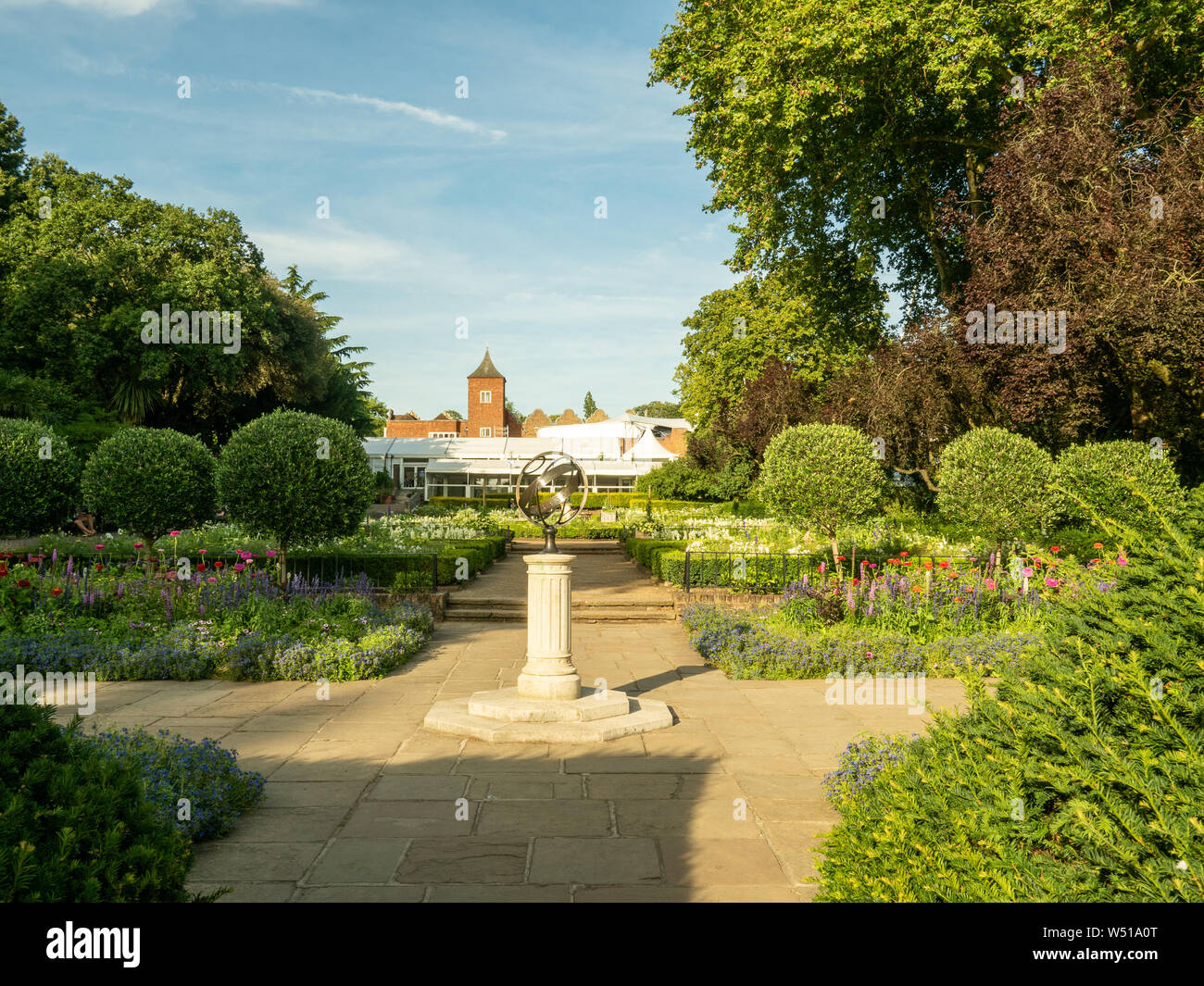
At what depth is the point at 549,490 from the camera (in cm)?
725

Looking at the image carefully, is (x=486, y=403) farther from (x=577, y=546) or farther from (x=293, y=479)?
(x=293, y=479)

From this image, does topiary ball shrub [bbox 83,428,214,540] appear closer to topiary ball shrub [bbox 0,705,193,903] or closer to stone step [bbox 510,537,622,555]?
topiary ball shrub [bbox 0,705,193,903]

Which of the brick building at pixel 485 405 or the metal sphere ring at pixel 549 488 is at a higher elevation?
the brick building at pixel 485 405

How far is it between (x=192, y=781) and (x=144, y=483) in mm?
9212

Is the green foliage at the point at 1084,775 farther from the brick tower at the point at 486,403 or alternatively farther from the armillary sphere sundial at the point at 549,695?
the brick tower at the point at 486,403

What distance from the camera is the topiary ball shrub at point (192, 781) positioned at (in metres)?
3.93

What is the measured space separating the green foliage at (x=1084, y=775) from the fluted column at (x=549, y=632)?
12.8ft

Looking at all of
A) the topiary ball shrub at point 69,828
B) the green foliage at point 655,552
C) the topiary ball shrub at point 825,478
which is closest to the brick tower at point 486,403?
the green foliage at point 655,552

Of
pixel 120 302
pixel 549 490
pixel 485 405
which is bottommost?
pixel 549 490

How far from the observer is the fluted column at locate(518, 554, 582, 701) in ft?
21.7

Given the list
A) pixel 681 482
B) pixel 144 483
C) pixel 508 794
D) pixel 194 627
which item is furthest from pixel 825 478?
pixel 681 482

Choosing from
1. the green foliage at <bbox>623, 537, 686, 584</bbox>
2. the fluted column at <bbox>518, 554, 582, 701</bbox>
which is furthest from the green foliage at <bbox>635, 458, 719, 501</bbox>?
the fluted column at <bbox>518, 554, 582, 701</bbox>

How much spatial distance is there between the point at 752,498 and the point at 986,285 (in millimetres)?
13648

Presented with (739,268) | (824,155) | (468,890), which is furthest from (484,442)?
(468,890)
